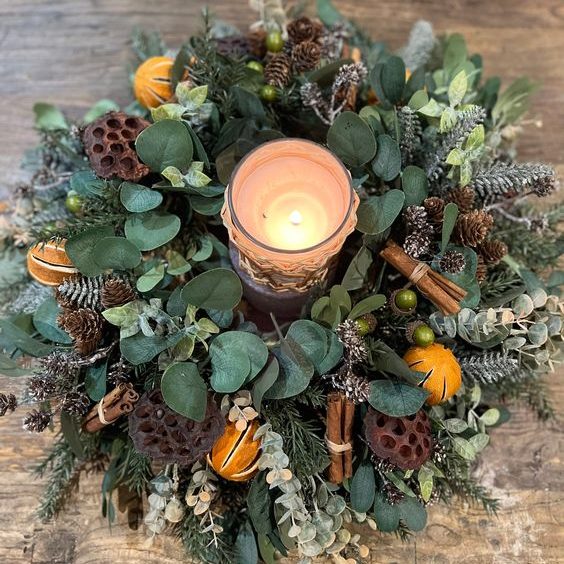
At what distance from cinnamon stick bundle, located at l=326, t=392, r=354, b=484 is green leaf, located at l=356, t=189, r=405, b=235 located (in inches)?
7.2

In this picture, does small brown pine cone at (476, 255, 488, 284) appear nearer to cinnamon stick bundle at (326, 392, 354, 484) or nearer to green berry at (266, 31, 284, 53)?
cinnamon stick bundle at (326, 392, 354, 484)

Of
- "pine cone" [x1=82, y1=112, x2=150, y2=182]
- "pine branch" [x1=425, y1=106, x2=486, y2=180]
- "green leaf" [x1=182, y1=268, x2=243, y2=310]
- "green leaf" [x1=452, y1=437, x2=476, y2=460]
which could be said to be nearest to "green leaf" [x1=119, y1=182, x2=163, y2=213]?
"pine cone" [x1=82, y1=112, x2=150, y2=182]

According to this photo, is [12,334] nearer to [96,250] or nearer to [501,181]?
[96,250]

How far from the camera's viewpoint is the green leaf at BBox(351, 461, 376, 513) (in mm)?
701

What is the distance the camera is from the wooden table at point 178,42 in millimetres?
769

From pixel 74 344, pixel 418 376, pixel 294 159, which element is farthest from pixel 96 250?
pixel 418 376

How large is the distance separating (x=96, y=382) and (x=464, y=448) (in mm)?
417

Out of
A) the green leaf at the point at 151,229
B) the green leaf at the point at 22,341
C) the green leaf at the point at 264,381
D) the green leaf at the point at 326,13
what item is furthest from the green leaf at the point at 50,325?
the green leaf at the point at 326,13

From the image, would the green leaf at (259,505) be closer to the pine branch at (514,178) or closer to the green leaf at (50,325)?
the green leaf at (50,325)

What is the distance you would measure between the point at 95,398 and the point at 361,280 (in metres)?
0.32

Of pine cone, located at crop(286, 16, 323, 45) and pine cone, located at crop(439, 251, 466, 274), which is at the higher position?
pine cone, located at crop(286, 16, 323, 45)

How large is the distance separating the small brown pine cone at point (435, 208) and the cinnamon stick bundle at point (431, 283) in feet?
0.17

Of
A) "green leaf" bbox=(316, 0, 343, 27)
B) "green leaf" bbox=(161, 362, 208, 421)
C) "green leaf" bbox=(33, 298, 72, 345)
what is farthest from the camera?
"green leaf" bbox=(316, 0, 343, 27)

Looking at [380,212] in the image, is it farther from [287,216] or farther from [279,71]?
[279,71]
